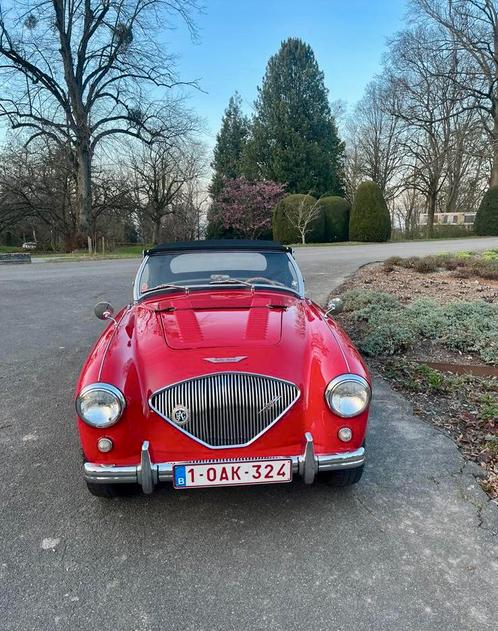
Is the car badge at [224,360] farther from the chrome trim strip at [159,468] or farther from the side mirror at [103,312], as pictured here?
the side mirror at [103,312]

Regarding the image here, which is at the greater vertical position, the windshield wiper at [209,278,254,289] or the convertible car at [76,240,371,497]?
the windshield wiper at [209,278,254,289]

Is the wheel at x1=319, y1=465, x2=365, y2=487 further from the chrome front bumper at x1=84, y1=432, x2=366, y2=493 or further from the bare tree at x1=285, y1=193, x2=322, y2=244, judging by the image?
the bare tree at x1=285, y1=193, x2=322, y2=244

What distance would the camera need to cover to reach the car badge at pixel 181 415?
2270mm

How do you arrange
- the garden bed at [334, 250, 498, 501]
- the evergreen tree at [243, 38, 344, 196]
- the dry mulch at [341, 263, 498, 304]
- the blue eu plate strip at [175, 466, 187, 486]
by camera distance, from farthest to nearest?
the evergreen tree at [243, 38, 344, 196] → the dry mulch at [341, 263, 498, 304] → the garden bed at [334, 250, 498, 501] → the blue eu plate strip at [175, 466, 187, 486]

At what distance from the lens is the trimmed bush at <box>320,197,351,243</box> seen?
32219 millimetres

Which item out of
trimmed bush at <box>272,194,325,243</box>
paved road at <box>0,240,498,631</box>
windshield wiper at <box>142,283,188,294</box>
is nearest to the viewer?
paved road at <box>0,240,498,631</box>

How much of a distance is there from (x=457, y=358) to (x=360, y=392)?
2903 millimetres

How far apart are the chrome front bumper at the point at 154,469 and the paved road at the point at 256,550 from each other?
31cm

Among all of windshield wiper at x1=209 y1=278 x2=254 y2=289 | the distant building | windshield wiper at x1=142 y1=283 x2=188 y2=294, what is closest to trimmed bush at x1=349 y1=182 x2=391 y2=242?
the distant building

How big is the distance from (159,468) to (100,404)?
0.45 meters

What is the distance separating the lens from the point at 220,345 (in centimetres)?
252

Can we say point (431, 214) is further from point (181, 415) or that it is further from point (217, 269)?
point (181, 415)

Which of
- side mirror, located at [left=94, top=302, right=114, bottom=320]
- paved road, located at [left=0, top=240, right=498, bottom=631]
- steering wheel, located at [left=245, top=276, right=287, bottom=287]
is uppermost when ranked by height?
steering wheel, located at [left=245, top=276, right=287, bottom=287]

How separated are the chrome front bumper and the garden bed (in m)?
1.05
